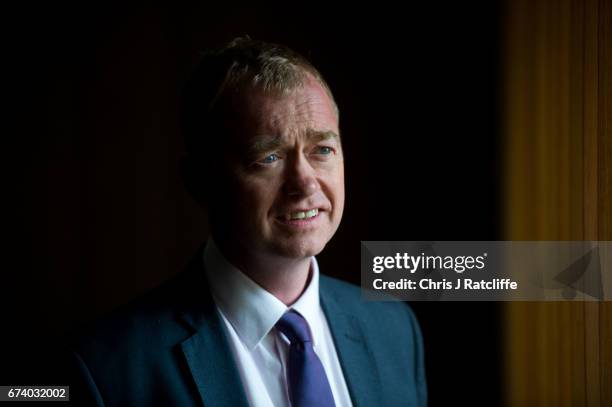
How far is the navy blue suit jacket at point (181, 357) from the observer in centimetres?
132

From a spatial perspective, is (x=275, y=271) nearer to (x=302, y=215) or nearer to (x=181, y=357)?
(x=302, y=215)

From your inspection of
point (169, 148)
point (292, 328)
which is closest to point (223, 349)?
point (292, 328)

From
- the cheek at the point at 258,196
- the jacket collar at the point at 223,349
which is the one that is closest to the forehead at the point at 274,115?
the cheek at the point at 258,196

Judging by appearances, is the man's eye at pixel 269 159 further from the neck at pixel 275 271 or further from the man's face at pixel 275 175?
the neck at pixel 275 271

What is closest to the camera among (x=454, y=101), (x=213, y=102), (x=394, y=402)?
(x=213, y=102)

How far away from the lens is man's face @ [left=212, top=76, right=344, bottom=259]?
137cm

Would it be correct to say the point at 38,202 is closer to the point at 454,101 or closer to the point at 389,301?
the point at 389,301

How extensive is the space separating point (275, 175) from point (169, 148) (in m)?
1.13

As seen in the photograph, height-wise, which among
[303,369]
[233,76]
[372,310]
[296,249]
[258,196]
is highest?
[233,76]

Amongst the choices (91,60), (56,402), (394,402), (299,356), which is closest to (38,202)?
(91,60)

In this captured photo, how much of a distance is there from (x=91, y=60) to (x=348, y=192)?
1135 millimetres

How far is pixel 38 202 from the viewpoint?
2.23m

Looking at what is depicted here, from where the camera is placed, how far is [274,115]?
1.37 meters

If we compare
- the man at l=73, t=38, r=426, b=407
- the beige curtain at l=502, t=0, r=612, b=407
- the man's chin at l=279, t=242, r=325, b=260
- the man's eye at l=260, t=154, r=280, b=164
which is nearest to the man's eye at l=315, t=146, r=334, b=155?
the man at l=73, t=38, r=426, b=407
